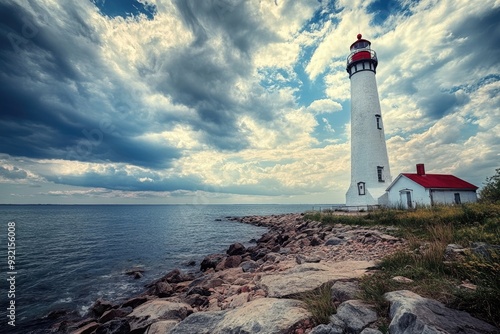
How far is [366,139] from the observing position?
83.9 feet

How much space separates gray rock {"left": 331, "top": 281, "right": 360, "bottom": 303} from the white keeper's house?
837 inches

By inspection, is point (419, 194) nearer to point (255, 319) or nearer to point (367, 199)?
point (367, 199)

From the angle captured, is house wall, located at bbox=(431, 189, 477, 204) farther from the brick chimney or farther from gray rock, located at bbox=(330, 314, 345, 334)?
gray rock, located at bbox=(330, 314, 345, 334)

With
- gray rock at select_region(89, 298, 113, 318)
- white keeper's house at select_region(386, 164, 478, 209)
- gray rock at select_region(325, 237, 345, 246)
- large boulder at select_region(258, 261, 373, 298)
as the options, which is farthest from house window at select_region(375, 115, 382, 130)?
gray rock at select_region(89, 298, 113, 318)

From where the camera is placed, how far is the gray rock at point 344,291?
4355 mm

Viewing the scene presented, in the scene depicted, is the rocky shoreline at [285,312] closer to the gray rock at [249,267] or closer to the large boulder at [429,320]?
the large boulder at [429,320]

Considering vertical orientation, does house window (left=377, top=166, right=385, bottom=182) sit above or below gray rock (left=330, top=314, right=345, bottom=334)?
above

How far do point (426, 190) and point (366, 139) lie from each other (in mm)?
7140

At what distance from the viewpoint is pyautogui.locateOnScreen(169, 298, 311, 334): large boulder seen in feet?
12.9

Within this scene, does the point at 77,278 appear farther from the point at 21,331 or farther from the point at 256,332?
the point at 256,332

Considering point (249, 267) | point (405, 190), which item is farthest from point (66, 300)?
point (405, 190)

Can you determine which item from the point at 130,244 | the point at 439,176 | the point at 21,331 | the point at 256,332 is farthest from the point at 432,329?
the point at 439,176

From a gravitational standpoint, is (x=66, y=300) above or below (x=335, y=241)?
below

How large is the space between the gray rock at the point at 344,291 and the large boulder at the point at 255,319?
67 centimetres
